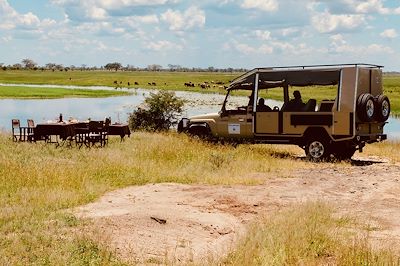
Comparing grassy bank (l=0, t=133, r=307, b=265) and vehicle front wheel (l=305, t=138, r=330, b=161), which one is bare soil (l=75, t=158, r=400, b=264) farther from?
vehicle front wheel (l=305, t=138, r=330, b=161)

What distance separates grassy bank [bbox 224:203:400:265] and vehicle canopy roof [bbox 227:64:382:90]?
850cm

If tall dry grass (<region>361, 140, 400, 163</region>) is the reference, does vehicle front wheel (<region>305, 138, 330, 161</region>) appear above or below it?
above

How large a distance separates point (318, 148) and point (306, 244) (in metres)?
10.0

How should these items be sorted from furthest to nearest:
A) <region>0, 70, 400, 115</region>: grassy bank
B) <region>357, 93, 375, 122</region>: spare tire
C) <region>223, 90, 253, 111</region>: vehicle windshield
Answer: <region>0, 70, 400, 115</region>: grassy bank
<region>223, 90, 253, 111</region>: vehicle windshield
<region>357, 93, 375, 122</region>: spare tire

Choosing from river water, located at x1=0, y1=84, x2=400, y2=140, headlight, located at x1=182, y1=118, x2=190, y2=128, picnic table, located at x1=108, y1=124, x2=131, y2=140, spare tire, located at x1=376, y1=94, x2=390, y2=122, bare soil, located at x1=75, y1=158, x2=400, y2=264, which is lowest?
river water, located at x1=0, y1=84, x2=400, y2=140

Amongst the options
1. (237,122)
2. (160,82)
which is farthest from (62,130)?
(160,82)

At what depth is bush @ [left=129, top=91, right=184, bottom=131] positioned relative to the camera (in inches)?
1046

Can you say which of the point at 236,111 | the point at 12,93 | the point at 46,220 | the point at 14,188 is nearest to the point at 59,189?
the point at 14,188

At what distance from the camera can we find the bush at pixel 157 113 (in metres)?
26.6

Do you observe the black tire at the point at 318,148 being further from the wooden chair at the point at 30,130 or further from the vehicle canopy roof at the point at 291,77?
the wooden chair at the point at 30,130

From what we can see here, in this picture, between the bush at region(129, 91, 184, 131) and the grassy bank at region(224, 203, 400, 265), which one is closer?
the grassy bank at region(224, 203, 400, 265)

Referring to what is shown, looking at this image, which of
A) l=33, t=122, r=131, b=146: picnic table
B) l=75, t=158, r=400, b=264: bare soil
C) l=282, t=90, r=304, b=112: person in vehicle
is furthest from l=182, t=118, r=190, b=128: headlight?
l=75, t=158, r=400, b=264: bare soil

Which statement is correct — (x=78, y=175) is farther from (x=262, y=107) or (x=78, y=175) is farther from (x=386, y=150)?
(x=386, y=150)

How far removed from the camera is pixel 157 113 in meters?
26.7
